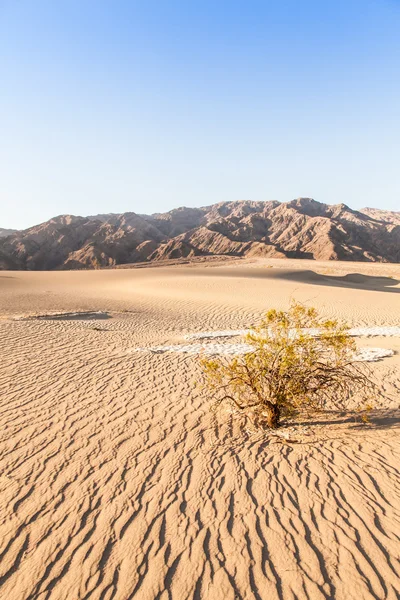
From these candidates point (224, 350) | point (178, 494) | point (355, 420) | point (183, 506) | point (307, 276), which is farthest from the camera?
point (307, 276)

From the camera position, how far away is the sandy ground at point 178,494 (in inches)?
124

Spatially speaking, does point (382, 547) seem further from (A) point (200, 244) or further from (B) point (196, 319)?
(A) point (200, 244)

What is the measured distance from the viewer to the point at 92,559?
3361mm

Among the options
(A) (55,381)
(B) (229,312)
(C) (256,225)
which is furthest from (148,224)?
(A) (55,381)

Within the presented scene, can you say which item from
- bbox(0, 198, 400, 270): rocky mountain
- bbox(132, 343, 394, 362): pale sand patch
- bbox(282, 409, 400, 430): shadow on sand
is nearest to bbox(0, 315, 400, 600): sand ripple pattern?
bbox(282, 409, 400, 430): shadow on sand

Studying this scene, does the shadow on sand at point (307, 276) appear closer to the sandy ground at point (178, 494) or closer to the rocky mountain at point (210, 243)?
the sandy ground at point (178, 494)

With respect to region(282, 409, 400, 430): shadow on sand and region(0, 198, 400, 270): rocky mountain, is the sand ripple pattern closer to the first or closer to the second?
region(282, 409, 400, 430): shadow on sand

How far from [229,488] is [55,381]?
5.18m

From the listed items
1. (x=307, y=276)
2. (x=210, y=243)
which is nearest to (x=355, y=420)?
(x=307, y=276)

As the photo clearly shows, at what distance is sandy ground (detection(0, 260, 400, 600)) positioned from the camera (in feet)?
10.3

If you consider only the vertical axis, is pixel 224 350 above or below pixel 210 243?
below

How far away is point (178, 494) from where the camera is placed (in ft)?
14.0

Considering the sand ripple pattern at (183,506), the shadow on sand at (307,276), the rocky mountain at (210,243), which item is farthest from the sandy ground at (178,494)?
Answer: the rocky mountain at (210,243)

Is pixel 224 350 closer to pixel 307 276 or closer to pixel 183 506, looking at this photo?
pixel 183 506
